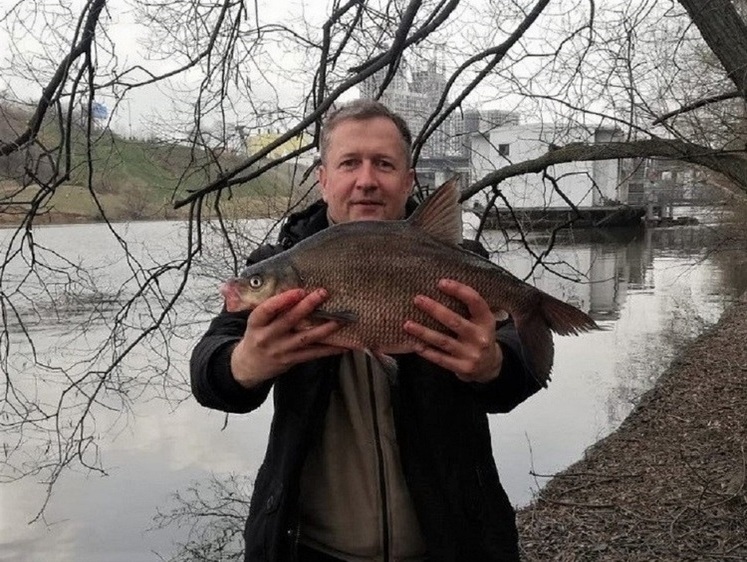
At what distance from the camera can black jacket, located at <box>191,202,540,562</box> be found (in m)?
2.08

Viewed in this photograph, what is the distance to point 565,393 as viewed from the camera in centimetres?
1230

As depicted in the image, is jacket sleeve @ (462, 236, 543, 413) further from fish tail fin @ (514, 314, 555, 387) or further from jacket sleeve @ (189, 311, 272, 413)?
jacket sleeve @ (189, 311, 272, 413)

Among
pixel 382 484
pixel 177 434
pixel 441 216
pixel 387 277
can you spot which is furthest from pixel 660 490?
pixel 177 434

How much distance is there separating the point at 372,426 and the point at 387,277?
1.54 feet

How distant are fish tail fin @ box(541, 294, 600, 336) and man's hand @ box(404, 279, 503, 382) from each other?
12.5 inches

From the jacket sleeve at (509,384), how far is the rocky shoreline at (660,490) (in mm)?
4066

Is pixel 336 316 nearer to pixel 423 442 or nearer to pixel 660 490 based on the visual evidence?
pixel 423 442

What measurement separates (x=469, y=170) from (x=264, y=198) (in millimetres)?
2659

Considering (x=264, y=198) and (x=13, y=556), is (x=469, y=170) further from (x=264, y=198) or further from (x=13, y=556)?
(x=13, y=556)

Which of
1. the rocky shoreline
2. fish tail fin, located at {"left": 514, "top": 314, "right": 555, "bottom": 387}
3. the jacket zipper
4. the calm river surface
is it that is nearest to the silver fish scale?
fish tail fin, located at {"left": 514, "top": 314, "right": 555, "bottom": 387}

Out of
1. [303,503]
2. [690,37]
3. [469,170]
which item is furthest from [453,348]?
[469,170]

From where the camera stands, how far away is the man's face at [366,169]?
2309mm

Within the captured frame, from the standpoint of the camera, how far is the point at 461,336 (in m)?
1.99

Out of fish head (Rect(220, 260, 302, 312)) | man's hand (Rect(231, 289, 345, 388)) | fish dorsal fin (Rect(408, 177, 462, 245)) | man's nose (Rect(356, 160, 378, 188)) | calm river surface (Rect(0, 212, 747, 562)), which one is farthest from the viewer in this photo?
calm river surface (Rect(0, 212, 747, 562))
